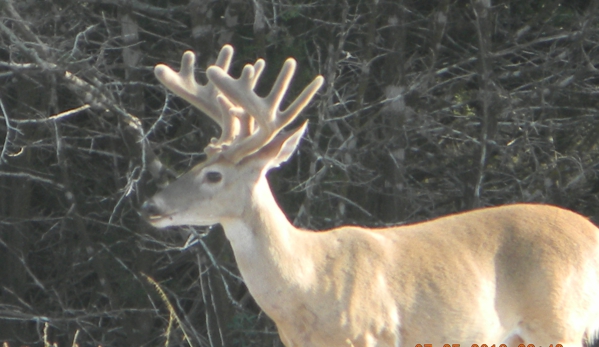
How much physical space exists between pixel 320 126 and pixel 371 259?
7.15 feet

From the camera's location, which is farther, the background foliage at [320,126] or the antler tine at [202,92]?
the background foliage at [320,126]

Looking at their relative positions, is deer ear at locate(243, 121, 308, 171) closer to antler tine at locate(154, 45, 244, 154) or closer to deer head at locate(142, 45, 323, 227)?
deer head at locate(142, 45, 323, 227)

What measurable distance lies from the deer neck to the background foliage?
6.90 feet

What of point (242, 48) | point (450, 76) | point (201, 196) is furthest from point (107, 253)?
point (201, 196)

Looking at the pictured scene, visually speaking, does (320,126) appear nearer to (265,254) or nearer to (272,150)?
(272,150)

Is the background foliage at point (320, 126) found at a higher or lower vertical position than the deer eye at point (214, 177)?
lower

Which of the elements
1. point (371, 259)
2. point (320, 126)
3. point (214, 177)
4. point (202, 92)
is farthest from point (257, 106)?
point (320, 126)

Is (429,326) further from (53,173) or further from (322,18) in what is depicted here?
(53,173)

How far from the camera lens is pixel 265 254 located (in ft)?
13.9

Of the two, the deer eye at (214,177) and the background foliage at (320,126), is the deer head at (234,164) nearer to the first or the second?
the deer eye at (214,177)

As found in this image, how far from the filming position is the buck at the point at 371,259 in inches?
166

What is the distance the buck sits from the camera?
4.22 meters

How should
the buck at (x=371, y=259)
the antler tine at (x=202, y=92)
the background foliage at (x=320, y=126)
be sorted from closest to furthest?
the buck at (x=371, y=259), the antler tine at (x=202, y=92), the background foliage at (x=320, y=126)

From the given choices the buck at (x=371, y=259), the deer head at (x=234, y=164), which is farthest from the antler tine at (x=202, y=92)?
the deer head at (x=234, y=164)
